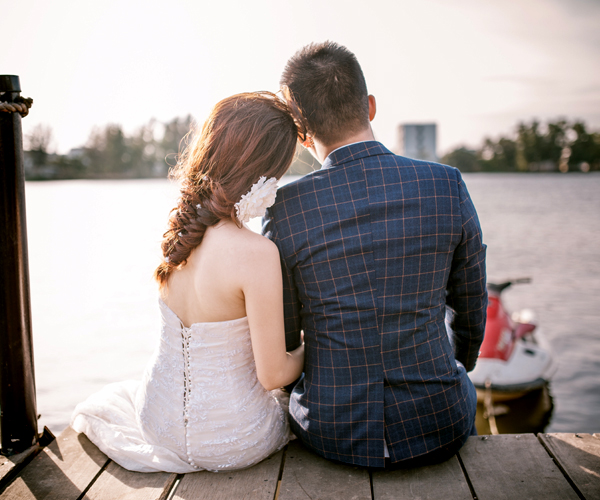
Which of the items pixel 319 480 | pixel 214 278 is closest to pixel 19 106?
pixel 214 278

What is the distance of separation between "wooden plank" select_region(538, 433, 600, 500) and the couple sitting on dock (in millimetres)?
401

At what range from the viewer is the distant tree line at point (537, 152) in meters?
59.4

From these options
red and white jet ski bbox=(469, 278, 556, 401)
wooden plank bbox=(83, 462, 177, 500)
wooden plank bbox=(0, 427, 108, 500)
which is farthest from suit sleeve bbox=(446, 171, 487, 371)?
red and white jet ski bbox=(469, 278, 556, 401)

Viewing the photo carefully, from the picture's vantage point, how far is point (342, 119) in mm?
1672

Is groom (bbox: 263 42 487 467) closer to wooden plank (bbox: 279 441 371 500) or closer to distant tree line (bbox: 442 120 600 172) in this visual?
wooden plank (bbox: 279 441 371 500)

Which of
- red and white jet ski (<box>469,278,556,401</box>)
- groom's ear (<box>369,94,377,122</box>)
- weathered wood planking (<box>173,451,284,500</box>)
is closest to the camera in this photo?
weathered wood planking (<box>173,451,284,500</box>)

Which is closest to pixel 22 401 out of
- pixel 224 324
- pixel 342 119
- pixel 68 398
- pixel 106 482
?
pixel 106 482

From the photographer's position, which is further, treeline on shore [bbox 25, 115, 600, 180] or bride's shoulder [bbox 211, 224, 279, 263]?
treeline on shore [bbox 25, 115, 600, 180]

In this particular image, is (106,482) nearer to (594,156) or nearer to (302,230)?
(302,230)

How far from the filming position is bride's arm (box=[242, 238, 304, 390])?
153cm

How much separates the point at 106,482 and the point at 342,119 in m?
1.54

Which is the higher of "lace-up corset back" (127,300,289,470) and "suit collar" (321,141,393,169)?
"suit collar" (321,141,393,169)

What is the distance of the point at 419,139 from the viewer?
61344 millimetres

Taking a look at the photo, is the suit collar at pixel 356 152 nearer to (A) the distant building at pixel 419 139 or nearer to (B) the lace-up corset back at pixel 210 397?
(B) the lace-up corset back at pixel 210 397
